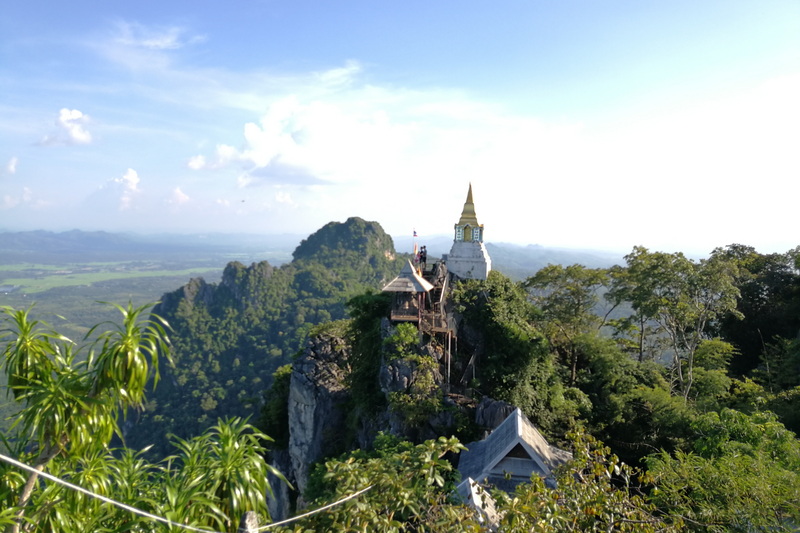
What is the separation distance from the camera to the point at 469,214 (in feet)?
70.7

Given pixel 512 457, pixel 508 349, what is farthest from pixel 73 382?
pixel 508 349

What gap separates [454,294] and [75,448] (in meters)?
15.9

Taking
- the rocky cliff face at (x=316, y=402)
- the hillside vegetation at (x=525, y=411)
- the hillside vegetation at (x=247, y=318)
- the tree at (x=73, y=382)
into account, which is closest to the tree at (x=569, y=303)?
the hillside vegetation at (x=525, y=411)

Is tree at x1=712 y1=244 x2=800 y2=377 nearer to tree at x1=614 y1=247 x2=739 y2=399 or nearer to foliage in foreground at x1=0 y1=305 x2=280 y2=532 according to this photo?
tree at x1=614 y1=247 x2=739 y2=399

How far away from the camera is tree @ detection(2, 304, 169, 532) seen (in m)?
3.62

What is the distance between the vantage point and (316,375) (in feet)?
71.7

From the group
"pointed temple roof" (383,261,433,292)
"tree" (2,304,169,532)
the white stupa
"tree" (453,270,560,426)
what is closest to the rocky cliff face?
"tree" (453,270,560,426)

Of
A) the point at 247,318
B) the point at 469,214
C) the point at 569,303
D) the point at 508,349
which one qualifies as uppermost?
the point at 469,214

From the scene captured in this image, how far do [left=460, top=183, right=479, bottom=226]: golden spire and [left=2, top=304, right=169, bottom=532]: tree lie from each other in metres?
18.4

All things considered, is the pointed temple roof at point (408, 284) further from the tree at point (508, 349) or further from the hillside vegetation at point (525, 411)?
the tree at point (508, 349)

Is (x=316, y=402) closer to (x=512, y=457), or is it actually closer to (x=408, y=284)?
(x=408, y=284)

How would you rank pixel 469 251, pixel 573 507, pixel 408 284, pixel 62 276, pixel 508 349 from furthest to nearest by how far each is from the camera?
pixel 62 276
pixel 469 251
pixel 508 349
pixel 408 284
pixel 573 507

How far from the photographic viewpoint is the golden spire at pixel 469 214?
21.3 m

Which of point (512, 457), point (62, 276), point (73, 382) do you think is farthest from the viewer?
point (62, 276)
